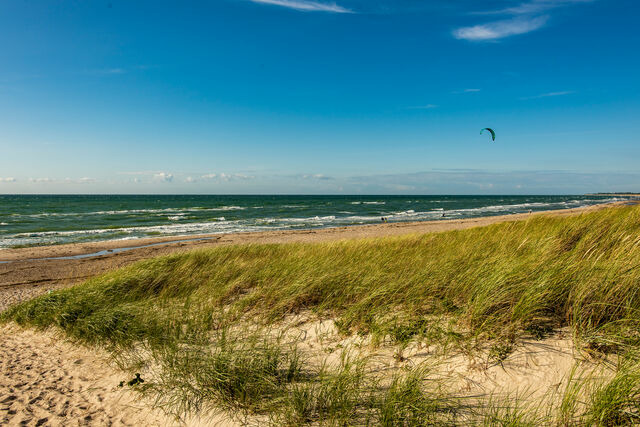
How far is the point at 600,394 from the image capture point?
2.58 meters

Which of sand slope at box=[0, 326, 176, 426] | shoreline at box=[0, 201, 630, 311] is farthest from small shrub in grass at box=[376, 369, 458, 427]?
shoreline at box=[0, 201, 630, 311]

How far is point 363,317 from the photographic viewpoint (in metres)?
4.60

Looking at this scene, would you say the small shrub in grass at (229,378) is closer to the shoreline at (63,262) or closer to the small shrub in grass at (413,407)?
the small shrub in grass at (413,407)

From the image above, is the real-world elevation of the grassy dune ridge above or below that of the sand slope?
above

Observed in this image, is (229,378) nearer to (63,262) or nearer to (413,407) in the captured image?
(413,407)

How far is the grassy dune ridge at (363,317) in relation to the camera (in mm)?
3084

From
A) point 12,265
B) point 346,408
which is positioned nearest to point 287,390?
point 346,408

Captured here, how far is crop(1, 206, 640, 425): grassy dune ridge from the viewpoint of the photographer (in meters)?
3.08

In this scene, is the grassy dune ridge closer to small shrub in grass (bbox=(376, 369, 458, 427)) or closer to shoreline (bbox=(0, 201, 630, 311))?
small shrub in grass (bbox=(376, 369, 458, 427))

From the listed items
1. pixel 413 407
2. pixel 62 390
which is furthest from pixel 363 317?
pixel 62 390

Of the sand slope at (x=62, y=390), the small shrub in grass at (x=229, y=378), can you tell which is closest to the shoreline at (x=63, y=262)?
the sand slope at (x=62, y=390)

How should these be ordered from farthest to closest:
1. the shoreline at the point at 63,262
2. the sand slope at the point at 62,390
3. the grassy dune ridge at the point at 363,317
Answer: the shoreline at the point at 63,262
the sand slope at the point at 62,390
the grassy dune ridge at the point at 363,317

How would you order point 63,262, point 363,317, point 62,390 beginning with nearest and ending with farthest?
1. point 62,390
2. point 363,317
3. point 63,262

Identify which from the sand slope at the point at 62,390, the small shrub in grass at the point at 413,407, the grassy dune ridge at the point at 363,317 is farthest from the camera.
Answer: the sand slope at the point at 62,390
